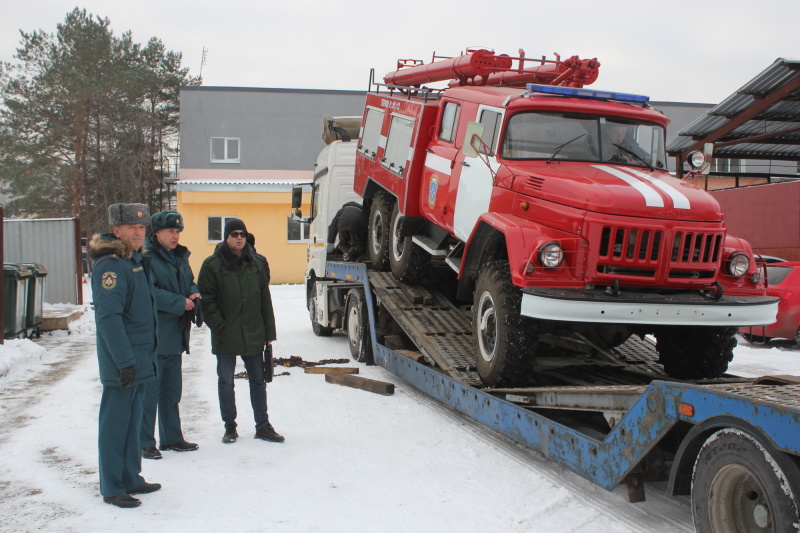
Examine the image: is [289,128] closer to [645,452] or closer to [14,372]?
[14,372]

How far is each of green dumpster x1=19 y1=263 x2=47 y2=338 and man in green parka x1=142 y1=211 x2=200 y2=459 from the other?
8.04m

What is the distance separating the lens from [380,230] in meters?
11.1

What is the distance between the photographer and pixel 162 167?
128 ft

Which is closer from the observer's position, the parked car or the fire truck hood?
the fire truck hood

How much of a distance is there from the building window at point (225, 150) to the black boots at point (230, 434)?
26237mm

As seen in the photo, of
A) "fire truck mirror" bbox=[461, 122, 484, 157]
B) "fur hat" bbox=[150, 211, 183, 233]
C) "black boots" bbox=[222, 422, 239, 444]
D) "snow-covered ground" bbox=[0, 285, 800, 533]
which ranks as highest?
"fire truck mirror" bbox=[461, 122, 484, 157]

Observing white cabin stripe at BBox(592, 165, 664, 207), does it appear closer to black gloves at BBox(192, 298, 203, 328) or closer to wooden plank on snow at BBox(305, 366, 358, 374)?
black gloves at BBox(192, 298, 203, 328)

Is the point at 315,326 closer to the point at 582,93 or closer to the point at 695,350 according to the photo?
the point at 582,93

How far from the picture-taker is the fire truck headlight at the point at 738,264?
666 cm

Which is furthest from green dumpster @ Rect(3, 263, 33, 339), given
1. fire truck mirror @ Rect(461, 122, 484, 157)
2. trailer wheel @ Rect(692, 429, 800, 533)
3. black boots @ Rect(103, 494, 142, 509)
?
trailer wheel @ Rect(692, 429, 800, 533)

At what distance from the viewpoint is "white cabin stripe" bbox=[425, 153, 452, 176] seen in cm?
880

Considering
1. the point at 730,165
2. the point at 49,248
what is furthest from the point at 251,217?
the point at 730,165

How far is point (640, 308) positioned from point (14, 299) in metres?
10.3

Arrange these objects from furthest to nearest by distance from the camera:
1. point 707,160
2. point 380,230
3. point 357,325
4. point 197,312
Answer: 1. point 357,325
2. point 380,230
3. point 707,160
4. point 197,312
